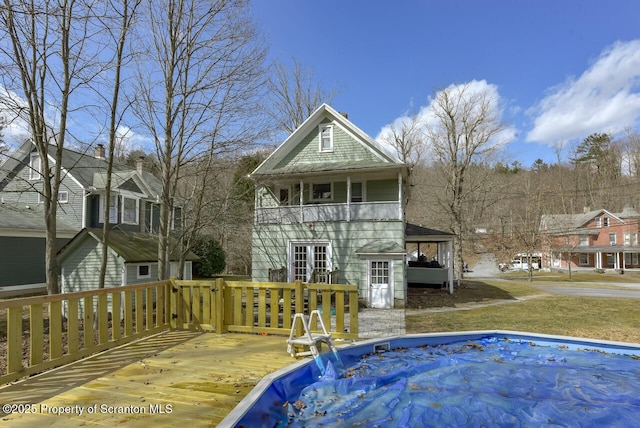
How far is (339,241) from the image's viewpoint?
43.3ft

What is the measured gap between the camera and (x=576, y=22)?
1402cm

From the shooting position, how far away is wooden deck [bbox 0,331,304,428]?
318cm

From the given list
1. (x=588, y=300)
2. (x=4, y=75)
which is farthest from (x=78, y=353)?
(x=588, y=300)

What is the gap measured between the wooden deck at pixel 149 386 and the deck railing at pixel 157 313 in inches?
10.1

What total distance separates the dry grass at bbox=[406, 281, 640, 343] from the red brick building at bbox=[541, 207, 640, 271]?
91.7ft

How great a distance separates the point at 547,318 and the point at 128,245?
14.9m

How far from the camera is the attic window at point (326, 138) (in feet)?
49.0

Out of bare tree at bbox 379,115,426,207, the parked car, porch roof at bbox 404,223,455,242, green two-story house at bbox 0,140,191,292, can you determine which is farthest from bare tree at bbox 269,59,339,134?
the parked car

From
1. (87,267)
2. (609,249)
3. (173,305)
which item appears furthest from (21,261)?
(609,249)

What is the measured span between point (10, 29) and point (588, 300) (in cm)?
1980

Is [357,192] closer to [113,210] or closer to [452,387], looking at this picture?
[452,387]

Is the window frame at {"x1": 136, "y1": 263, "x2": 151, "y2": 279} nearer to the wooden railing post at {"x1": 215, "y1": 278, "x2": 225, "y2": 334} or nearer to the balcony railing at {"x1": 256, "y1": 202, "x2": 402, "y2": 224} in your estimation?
the balcony railing at {"x1": 256, "y1": 202, "x2": 402, "y2": 224}

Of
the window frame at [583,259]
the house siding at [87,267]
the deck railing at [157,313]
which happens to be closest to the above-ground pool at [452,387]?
the deck railing at [157,313]

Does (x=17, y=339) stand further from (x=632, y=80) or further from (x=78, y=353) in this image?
(x=632, y=80)
